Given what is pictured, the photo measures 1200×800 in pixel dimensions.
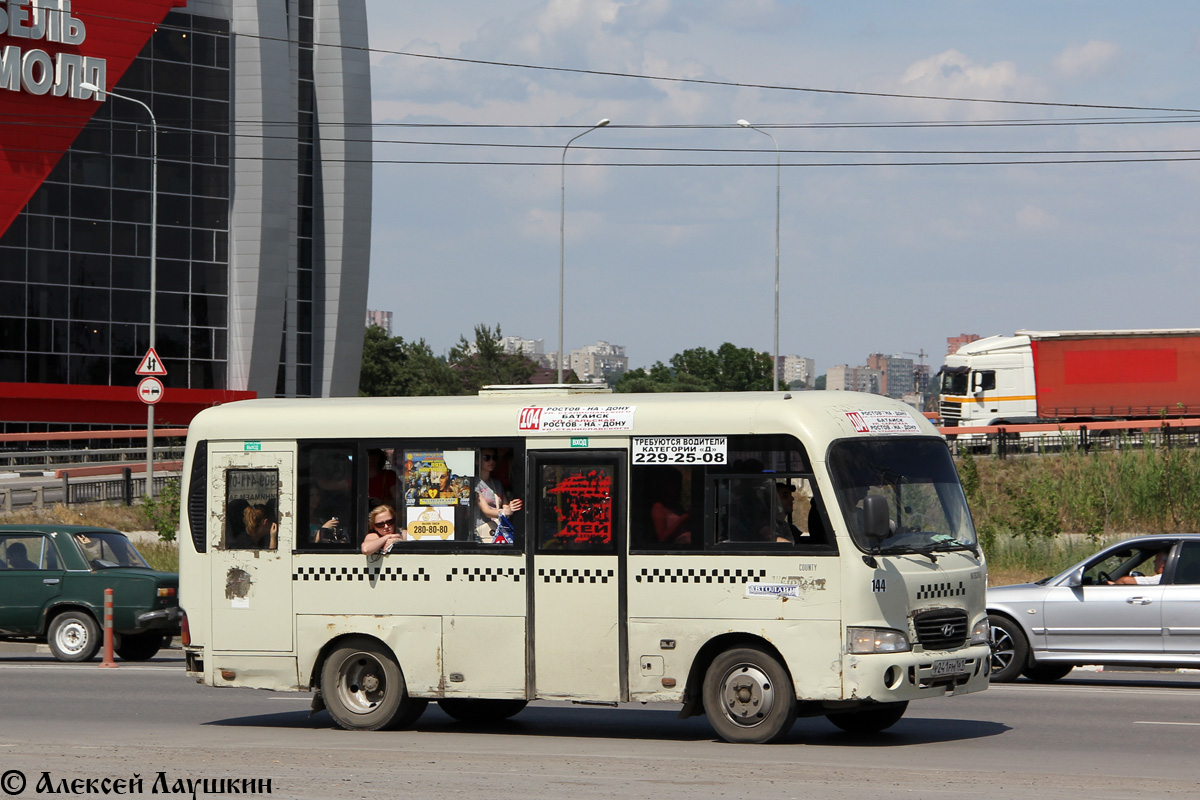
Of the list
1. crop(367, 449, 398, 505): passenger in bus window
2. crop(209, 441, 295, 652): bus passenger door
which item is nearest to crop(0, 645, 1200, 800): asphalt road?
crop(209, 441, 295, 652): bus passenger door

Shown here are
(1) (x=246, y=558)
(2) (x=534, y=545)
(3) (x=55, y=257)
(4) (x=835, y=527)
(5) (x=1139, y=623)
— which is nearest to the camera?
(4) (x=835, y=527)

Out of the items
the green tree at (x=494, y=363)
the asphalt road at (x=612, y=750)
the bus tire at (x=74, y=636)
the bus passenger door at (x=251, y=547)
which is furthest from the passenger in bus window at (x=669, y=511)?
the green tree at (x=494, y=363)

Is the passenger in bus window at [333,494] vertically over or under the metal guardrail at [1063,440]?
under

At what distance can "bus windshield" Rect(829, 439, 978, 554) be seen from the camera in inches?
414

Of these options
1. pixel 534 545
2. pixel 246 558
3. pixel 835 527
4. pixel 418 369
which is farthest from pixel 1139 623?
pixel 418 369

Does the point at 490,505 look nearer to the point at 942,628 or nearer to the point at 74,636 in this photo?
the point at 942,628

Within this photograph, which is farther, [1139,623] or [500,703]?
[1139,623]

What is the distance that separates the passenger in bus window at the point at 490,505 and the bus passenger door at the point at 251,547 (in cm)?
162

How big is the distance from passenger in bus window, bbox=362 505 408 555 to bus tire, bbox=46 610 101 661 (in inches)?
317

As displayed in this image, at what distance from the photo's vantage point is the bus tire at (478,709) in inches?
485

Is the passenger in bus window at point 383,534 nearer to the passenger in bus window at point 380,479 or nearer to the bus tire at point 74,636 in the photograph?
the passenger in bus window at point 380,479

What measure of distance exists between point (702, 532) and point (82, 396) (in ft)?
158

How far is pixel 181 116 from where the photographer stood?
57.2m

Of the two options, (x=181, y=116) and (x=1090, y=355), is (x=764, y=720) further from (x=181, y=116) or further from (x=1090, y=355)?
(x=181, y=116)
